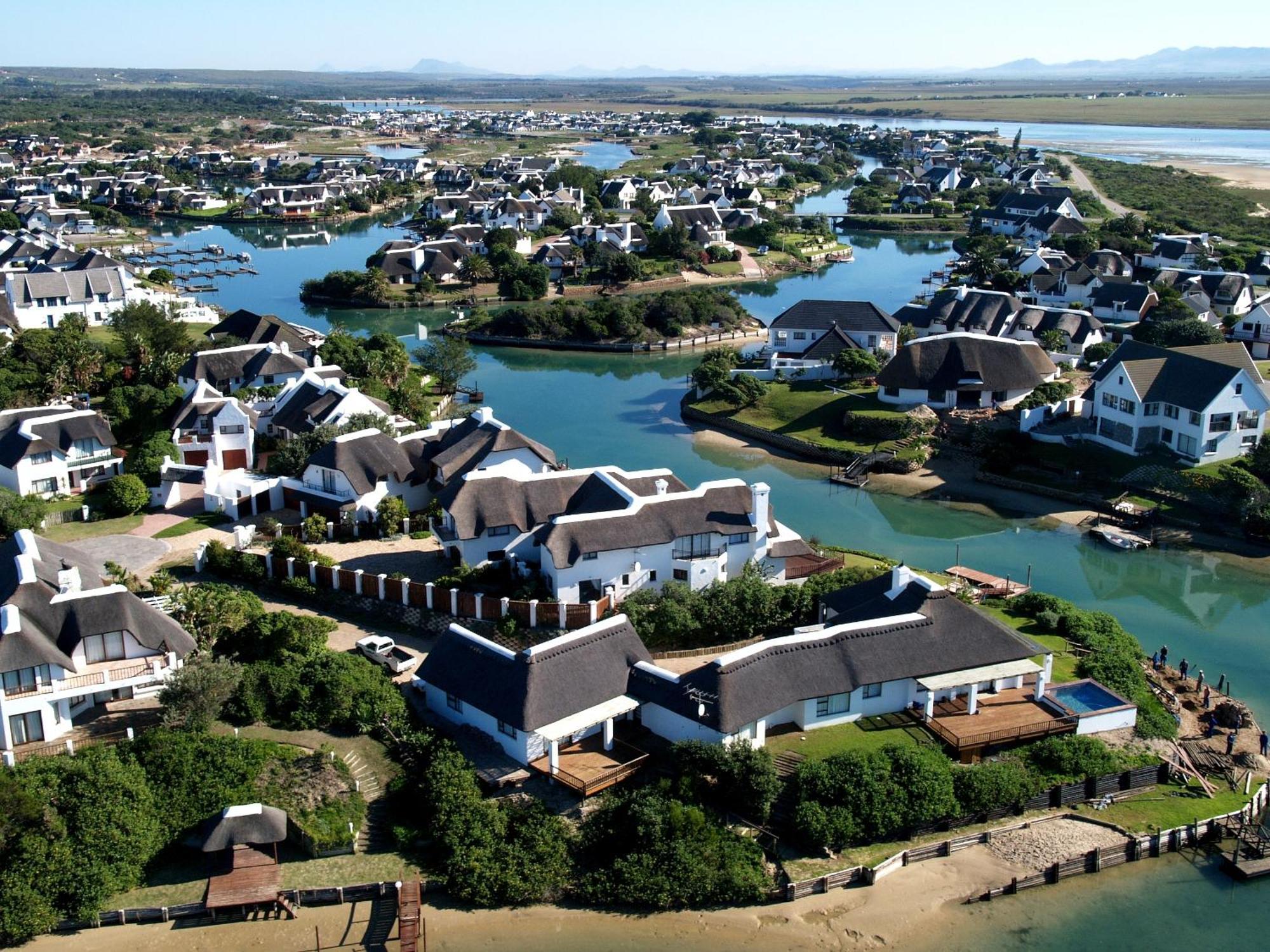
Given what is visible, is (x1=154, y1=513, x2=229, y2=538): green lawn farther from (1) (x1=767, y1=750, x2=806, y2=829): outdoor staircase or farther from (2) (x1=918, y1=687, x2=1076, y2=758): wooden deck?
(2) (x1=918, y1=687, x2=1076, y2=758): wooden deck

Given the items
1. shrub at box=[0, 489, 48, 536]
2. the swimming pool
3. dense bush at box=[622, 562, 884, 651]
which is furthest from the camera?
shrub at box=[0, 489, 48, 536]

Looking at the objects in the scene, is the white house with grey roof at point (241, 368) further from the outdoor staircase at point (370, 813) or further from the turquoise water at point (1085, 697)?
the turquoise water at point (1085, 697)

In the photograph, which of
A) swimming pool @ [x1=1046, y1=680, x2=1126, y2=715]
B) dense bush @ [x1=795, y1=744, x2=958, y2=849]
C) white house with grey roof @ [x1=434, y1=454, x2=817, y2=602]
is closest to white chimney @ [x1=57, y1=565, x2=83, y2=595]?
white house with grey roof @ [x1=434, y1=454, x2=817, y2=602]

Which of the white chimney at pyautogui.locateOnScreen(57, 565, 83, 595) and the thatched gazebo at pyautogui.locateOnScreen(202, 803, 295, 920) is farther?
the white chimney at pyautogui.locateOnScreen(57, 565, 83, 595)

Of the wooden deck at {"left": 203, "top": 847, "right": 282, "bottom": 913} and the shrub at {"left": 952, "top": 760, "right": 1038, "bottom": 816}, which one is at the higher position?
the shrub at {"left": 952, "top": 760, "right": 1038, "bottom": 816}

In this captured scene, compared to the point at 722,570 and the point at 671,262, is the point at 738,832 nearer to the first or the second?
the point at 722,570

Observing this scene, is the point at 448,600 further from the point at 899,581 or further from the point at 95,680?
the point at 899,581

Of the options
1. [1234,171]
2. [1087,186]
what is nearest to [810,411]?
[1087,186]

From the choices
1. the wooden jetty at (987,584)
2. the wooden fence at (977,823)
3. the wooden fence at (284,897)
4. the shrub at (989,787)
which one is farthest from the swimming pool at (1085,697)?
the wooden fence at (284,897)

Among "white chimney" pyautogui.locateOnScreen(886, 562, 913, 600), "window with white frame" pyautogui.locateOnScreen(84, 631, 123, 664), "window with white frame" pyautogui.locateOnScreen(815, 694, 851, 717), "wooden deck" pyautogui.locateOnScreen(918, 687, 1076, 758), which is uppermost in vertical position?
"white chimney" pyautogui.locateOnScreen(886, 562, 913, 600)
